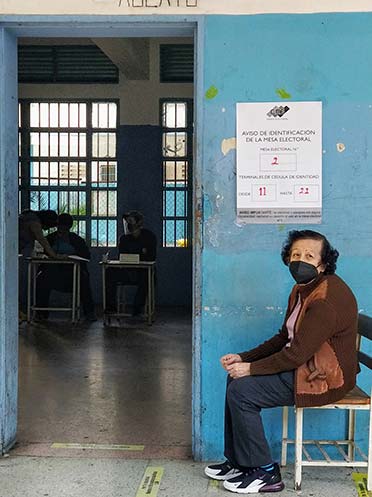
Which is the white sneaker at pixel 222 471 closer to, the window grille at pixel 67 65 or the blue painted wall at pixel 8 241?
the blue painted wall at pixel 8 241

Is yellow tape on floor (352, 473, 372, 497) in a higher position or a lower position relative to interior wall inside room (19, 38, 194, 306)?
lower

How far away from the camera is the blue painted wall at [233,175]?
3.70 metres

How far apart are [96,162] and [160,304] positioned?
2040 mm

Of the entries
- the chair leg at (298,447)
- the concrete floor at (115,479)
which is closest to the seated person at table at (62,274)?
the concrete floor at (115,479)

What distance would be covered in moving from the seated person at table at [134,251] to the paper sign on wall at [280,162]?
5.00m

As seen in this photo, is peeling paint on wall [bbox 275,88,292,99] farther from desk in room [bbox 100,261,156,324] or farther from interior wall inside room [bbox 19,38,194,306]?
interior wall inside room [bbox 19,38,194,306]

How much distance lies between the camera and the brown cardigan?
10.6 ft

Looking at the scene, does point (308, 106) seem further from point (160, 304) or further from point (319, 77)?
point (160, 304)

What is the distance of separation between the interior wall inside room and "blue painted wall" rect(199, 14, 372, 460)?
6054mm

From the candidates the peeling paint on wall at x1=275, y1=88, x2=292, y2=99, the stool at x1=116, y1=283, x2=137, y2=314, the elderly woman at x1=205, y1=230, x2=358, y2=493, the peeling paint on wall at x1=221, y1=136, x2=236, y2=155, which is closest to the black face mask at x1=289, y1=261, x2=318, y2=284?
the elderly woman at x1=205, y1=230, x2=358, y2=493

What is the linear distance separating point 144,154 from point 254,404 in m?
6.82

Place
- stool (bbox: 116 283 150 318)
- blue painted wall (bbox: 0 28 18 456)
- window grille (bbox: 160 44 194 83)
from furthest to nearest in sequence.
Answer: window grille (bbox: 160 44 194 83)
stool (bbox: 116 283 150 318)
blue painted wall (bbox: 0 28 18 456)

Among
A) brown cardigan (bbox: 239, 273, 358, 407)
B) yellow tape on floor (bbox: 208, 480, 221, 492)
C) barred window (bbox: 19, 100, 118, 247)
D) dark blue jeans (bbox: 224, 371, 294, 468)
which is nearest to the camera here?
brown cardigan (bbox: 239, 273, 358, 407)

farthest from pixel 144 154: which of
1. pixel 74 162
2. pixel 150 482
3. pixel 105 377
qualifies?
pixel 150 482
